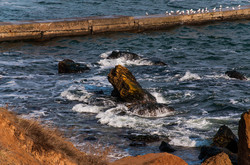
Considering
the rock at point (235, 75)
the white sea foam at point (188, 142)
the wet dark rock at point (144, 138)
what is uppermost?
the rock at point (235, 75)

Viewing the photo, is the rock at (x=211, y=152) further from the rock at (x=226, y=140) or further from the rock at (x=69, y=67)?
the rock at (x=69, y=67)

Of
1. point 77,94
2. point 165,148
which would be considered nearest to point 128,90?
point 77,94

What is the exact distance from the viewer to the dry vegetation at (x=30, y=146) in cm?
666

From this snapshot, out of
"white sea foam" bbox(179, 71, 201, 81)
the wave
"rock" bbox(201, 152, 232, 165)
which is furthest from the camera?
the wave

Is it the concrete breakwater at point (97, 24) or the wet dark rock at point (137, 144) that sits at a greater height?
the concrete breakwater at point (97, 24)

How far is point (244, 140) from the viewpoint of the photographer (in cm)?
874

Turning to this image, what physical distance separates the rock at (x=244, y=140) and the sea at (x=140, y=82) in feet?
6.17

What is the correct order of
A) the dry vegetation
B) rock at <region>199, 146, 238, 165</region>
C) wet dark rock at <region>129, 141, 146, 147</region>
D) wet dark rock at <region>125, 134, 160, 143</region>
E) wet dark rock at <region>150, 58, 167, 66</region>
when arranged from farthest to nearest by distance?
1. wet dark rock at <region>150, 58, 167, 66</region>
2. wet dark rock at <region>125, 134, 160, 143</region>
3. wet dark rock at <region>129, 141, 146, 147</region>
4. rock at <region>199, 146, 238, 165</region>
5. the dry vegetation

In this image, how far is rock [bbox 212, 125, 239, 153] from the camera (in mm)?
11109

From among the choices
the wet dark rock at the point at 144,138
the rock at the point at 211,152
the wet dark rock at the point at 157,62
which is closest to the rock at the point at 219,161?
the rock at the point at 211,152

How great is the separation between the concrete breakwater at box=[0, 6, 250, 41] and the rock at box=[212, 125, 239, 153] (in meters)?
20.4

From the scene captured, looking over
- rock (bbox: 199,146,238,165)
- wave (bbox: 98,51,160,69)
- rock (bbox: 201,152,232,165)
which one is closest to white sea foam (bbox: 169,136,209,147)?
rock (bbox: 199,146,238,165)

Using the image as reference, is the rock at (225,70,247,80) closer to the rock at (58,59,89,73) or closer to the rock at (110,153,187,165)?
the rock at (58,59,89,73)

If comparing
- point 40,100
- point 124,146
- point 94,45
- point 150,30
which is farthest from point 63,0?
point 124,146
